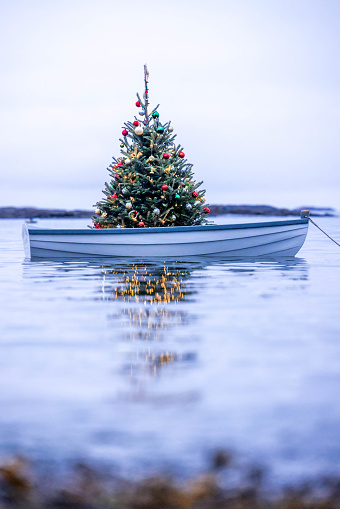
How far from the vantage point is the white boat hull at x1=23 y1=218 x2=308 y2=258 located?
54.1ft

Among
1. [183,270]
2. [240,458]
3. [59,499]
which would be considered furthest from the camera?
[183,270]

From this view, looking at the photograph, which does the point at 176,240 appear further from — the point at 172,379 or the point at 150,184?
the point at 172,379

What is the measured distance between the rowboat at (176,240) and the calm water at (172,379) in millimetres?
6541

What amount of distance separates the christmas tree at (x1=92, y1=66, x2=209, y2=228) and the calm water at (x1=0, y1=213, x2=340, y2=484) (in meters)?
7.62

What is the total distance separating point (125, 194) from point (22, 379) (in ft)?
43.2

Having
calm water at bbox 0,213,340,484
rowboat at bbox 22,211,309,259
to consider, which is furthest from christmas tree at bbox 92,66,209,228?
calm water at bbox 0,213,340,484

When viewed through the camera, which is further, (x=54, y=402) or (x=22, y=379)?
(x=22, y=379)

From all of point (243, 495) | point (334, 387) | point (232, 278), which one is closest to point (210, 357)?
point (334, 387)

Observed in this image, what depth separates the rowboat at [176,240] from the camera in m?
16.5

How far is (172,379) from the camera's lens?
4668mm

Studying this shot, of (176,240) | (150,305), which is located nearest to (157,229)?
(176,240)

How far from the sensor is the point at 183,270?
558 inches

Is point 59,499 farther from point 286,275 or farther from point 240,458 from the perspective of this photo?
point 286,275

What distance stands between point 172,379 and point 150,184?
43.4 ft
